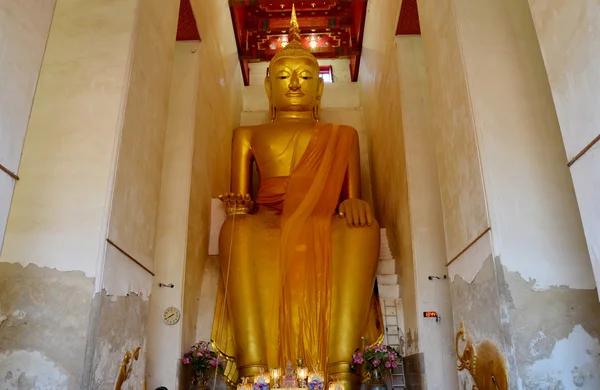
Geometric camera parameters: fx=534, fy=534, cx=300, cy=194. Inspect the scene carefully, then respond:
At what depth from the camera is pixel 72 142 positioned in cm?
293

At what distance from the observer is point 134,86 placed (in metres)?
3.26

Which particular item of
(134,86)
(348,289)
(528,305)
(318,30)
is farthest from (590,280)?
(318,30)

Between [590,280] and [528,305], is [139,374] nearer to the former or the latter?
[528,305]

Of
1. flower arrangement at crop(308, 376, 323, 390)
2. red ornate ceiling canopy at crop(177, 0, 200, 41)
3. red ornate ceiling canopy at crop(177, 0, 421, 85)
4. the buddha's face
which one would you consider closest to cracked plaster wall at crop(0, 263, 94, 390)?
flower arrangement at crop(308, 376, 323, 390)

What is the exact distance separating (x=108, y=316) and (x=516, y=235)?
2.16 meters

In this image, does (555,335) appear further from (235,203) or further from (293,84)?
(293,84)

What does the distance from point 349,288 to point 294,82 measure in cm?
271

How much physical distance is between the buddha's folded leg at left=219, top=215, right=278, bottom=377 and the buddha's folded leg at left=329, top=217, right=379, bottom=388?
1.89ft

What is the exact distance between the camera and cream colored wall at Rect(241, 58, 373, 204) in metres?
7.36

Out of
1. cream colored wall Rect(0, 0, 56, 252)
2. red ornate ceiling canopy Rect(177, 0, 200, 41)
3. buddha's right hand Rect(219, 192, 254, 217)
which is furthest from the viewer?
buddha's right hand Rect(219, 192, 254, 217)

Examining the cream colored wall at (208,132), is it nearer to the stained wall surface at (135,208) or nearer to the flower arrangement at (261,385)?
the flower arrangement at (261,385)

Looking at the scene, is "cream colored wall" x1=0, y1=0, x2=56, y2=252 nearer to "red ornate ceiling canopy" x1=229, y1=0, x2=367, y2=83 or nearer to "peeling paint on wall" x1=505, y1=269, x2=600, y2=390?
"peeling paint on wall" x1=505, y1=269, x2=600, y2=390

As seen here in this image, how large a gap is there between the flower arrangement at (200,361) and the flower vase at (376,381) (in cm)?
120

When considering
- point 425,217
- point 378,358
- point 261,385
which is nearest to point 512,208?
point 425,217
